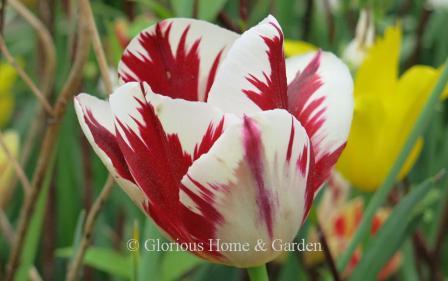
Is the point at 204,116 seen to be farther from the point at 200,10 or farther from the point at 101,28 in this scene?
the point at 101,28

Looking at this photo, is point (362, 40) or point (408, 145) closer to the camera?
point (408, 145)

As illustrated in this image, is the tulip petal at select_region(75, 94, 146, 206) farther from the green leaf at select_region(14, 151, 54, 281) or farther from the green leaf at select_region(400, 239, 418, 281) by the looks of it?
the green leaf at select_region(400, 239, 418, 281)

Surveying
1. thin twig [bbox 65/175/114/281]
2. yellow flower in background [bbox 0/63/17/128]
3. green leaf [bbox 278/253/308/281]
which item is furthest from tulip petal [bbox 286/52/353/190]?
yellow flower in background [bbox 0/63/17/128]

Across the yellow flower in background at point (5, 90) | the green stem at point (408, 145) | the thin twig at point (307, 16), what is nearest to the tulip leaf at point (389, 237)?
the green stem at point (408, 145)

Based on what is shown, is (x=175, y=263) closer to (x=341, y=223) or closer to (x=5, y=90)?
(x=341, y=223)

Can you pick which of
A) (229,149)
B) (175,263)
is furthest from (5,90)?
(229,149)

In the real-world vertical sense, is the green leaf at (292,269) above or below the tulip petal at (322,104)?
below

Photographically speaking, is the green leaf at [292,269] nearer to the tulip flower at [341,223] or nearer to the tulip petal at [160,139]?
the tulip flower at [341,223]
